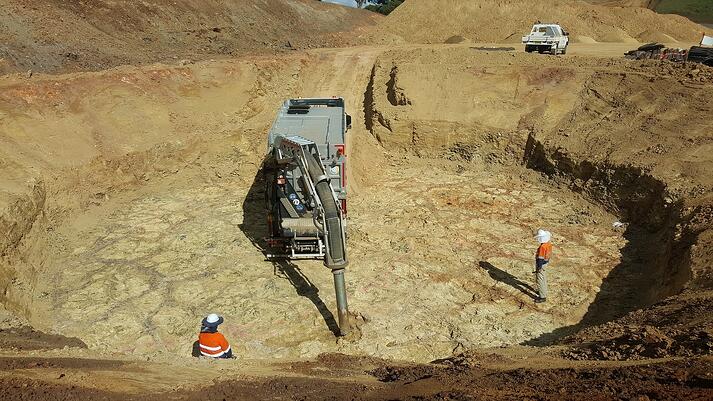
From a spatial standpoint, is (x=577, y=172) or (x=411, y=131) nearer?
(x=577, y=172)

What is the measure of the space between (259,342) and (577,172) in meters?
11.6

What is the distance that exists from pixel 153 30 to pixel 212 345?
23924 millimetres

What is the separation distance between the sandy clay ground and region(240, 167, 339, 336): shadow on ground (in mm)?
72

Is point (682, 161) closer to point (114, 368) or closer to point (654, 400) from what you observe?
point (654, 400)

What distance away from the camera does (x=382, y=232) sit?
14.5 meters

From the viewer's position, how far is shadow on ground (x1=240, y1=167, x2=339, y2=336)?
36.9 ft

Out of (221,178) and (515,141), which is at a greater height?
(515,141)

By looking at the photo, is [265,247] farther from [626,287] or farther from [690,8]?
[690,8]

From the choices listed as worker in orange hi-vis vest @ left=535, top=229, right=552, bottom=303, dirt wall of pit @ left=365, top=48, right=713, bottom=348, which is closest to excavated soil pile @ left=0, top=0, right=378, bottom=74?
dirt wall of pit @ left=365, top=48, right=713, bottom=348

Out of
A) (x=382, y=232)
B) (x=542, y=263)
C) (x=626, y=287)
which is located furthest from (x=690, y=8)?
(x=542, y=263)

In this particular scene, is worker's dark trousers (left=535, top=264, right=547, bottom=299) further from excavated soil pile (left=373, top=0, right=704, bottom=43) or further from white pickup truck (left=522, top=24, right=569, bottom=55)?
excavated soil pile (left=373, top=0, right=704, bottom=43)

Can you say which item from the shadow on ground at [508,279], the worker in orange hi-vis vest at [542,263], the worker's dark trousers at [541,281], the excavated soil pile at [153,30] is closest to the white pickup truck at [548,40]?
the excavated soil pile at [153,30]

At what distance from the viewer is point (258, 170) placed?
18.1 meters

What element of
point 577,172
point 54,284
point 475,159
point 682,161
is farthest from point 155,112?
point 682,161
